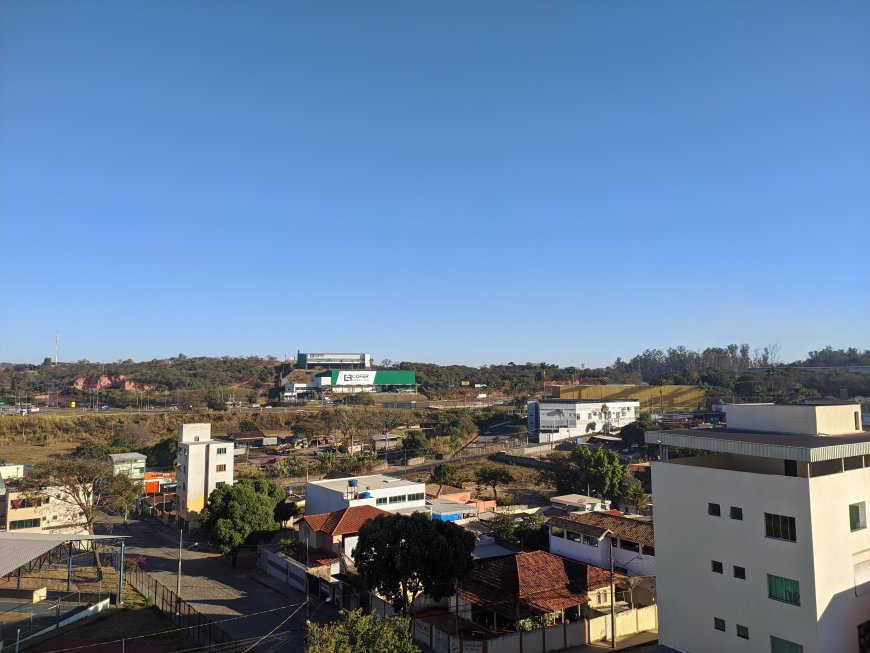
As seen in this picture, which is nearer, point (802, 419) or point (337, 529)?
point (802, 419)

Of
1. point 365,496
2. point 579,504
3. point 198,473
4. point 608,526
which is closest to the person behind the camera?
point 608,526

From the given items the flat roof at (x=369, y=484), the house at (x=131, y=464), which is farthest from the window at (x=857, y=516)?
the house at (x=131, y=464)

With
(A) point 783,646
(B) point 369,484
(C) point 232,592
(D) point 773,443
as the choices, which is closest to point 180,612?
(C) point 232,592

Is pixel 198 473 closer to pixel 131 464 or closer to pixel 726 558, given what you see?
pixel 131 464

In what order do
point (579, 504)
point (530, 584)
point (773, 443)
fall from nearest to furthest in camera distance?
1. point (773, 443)
2. point (530, 584)
3. point (579, 504)

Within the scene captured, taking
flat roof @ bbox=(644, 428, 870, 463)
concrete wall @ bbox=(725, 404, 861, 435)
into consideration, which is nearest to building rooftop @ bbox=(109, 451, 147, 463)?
flat roof @ bbox=(644, 428, 870, 463)

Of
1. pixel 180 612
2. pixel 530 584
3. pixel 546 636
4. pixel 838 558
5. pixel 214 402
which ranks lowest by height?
pixel 180 612

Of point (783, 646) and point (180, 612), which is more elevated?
point (783, 646)

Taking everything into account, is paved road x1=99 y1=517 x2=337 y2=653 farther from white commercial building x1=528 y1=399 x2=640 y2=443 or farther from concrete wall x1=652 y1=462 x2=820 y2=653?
white commercial building x1=528 y1=399 x2=640 y2=443

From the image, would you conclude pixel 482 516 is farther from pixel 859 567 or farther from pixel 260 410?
pixel 260 410
